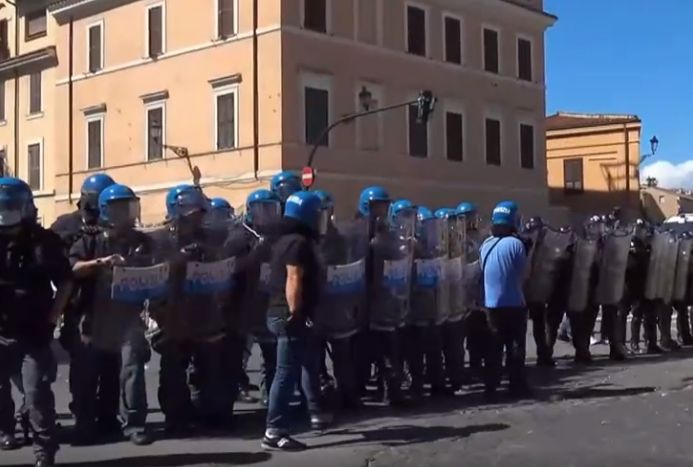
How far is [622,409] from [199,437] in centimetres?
409

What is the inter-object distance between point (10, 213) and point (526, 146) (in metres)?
36.3

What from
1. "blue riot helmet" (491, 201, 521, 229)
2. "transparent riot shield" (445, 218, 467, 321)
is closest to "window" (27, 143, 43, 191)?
"transparent riot shield" (445, 218, 467, 321)

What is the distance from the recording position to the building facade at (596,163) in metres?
51.0

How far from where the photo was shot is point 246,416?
404 inches

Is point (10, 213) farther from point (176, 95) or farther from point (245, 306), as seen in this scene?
point (176, 95)

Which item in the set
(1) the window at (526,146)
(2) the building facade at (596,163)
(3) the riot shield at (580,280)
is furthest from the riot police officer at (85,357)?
(2) the building facade at (596,163)

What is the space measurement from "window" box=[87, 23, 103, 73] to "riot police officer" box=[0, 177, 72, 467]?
33052 mm

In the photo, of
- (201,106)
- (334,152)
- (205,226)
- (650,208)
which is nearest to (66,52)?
(201,106)

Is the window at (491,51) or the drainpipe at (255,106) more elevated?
the window at (491,51)

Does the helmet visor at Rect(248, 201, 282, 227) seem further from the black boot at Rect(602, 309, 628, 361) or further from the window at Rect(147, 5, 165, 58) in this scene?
the window at Rect(147, 5, 165, 58)

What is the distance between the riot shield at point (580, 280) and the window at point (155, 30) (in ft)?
83.4

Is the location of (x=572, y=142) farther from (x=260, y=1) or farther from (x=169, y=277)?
(x=169, y=277)

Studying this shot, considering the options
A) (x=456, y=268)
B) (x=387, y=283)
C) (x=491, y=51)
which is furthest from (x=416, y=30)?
(x=387, y=283)

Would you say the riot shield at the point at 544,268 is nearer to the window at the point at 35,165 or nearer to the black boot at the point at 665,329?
the black boot at the point at 665,329
